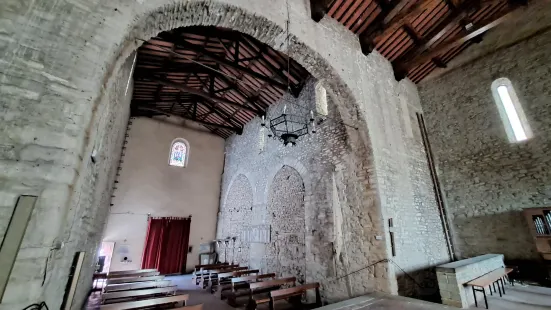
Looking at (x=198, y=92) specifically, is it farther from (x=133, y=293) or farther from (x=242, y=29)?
(x=133, y=293)

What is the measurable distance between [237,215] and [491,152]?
7.94 metres

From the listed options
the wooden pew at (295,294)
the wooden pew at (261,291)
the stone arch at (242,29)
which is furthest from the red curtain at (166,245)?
the stone arch at (242,29)

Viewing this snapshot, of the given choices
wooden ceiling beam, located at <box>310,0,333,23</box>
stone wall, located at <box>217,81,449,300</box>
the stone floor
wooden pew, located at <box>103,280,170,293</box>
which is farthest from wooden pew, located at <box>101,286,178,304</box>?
wooden ceiling beam, located at <box>310,0,333,23</box>

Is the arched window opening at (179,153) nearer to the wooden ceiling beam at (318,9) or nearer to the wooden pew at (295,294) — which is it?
the wooden pew at (295,294)

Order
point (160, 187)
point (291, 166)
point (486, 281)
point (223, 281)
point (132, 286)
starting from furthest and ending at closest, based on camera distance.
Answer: point (160, 187), point (291, 166), point (223, 281), point (132, 286), point (486, 281)

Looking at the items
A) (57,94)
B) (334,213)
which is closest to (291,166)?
(334,213)

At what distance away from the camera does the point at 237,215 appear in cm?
→ 855

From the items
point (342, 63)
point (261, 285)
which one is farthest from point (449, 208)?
point (261, 285)

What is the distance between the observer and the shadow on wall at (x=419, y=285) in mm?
3902

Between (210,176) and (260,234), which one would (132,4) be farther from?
(210,176)

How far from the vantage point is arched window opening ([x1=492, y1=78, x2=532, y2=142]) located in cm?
521

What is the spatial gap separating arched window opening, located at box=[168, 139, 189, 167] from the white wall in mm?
191

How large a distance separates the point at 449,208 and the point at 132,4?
781cm

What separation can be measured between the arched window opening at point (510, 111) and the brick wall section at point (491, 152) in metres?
0.11
